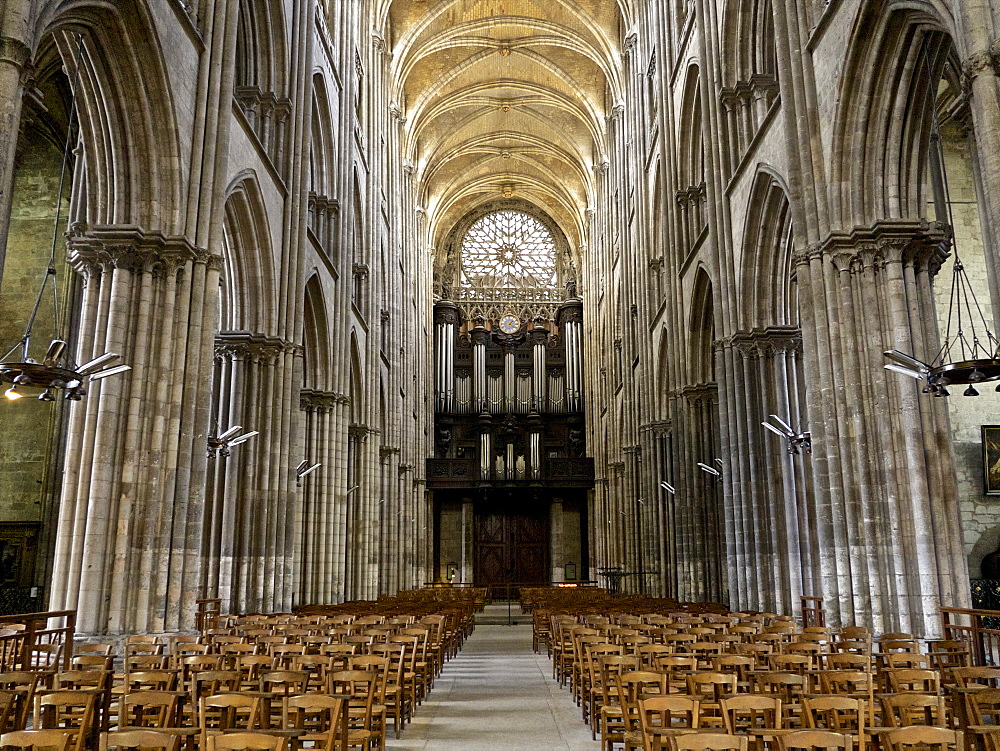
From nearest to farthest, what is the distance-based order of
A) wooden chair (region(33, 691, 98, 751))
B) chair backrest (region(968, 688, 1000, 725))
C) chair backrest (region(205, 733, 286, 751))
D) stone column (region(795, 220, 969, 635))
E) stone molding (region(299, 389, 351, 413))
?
chair backrest (region(205, 733, 286, 751)) < wooden chair (region(33, 691, 98, 751)) < chair backrest (region(968, 688, 1000, 725)) < stone column (region(795, 220, 969, 635)) < stone molding (region(299, 389, 351, 413))

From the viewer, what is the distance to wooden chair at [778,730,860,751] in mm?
4527

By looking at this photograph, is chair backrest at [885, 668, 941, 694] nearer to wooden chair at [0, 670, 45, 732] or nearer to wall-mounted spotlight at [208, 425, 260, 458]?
wooden chair at [0, 670, 45, 732]

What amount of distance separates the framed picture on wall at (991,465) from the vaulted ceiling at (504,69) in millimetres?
22692

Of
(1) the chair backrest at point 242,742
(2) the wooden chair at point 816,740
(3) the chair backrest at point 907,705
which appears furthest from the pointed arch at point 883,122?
(1) the chair backrest at point 242,742

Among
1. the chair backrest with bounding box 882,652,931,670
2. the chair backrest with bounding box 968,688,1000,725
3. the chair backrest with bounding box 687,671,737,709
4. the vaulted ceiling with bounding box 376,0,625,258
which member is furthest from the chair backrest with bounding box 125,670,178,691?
the vaulted ceiling with bounding box 376,0,625,258

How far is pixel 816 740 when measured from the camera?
4.62 metres

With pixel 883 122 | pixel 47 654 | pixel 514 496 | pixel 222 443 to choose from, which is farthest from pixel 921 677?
pixel 514 496

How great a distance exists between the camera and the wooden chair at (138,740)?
4.52 metres

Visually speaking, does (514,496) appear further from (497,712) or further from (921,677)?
(921,677)

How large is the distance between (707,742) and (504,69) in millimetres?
43638

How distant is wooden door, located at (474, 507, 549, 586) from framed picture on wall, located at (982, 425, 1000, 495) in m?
28.3

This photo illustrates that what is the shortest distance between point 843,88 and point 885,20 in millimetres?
1155

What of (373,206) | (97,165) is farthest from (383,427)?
(97,165)

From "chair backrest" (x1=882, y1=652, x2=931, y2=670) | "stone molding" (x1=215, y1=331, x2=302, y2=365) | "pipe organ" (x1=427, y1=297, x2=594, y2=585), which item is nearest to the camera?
"chair backrest" (x1=882, y1=652, x2=931, y2=670)
